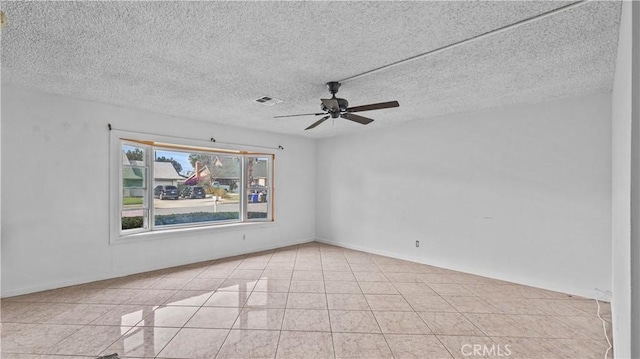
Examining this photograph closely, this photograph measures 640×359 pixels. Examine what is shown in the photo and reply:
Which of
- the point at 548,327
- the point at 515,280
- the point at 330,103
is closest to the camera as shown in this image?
the point at 548,327

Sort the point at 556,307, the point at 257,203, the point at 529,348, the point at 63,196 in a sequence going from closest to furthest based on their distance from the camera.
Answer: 1. the point at 529,348
2. the point at 556,307
3. the point at 63,196
4. the point at 257,203

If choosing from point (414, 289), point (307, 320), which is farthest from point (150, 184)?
point (414, 289)

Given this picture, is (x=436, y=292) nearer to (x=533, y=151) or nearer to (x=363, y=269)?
(x=363, y=269)

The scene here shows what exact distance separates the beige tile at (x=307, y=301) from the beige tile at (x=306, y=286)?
4.8 inches

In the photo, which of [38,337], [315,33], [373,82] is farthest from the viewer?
[373,82]

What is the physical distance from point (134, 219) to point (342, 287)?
336 cm

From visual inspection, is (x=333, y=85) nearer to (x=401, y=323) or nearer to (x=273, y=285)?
(x=401, y=323)

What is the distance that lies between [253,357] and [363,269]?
2548mm

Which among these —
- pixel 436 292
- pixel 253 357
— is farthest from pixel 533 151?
pixel 253 357

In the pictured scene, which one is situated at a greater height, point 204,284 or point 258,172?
point 258,172

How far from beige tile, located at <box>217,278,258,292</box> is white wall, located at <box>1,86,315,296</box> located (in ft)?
4.25

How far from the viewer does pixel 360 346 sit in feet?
7.61

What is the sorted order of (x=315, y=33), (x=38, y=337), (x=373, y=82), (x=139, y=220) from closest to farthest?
1. (x=315, y=33)
2. (x=38, y=337)
3. (x=373, y=82)
4. (x=139, y=220)

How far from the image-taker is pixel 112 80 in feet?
9.77
